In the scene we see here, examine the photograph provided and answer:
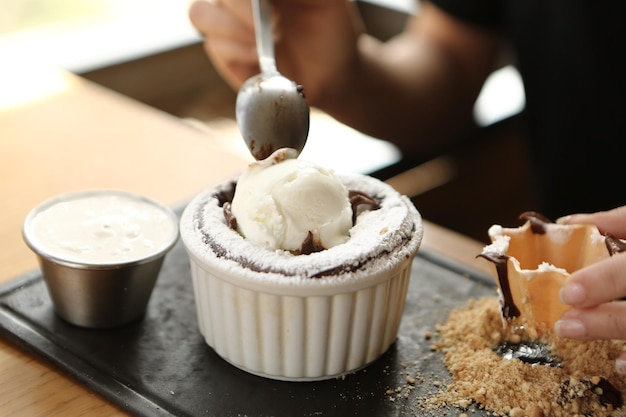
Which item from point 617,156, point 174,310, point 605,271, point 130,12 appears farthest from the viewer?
point 130,12

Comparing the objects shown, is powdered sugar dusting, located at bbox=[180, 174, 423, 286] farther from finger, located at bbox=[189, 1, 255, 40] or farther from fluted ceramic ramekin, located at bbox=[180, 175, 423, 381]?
finger, located at bbox=[189, 1, 255, 40]

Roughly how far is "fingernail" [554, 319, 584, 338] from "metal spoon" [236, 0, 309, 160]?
41cm

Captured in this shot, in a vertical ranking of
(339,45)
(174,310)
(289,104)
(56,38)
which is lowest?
(56,38)

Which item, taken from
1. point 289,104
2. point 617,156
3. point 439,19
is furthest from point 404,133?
point 289,104

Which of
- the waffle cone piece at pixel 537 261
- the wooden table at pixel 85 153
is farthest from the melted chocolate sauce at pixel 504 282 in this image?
the wooden table at pixel 85 153

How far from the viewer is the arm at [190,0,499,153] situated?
143 centimetres

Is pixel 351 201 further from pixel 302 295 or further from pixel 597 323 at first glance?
pixel 597 323

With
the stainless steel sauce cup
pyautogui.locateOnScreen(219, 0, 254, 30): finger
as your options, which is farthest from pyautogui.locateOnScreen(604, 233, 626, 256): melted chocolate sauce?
pyautogui.locateOnScreen(219, 0, 254, 30): finger

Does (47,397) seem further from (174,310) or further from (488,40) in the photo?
(488,40)

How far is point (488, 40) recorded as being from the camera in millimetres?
1966

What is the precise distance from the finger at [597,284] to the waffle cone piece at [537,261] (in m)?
0.04

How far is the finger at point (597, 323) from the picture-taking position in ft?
2.74

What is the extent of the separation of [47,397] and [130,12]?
2148 mm

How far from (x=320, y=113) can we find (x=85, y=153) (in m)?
1.01
